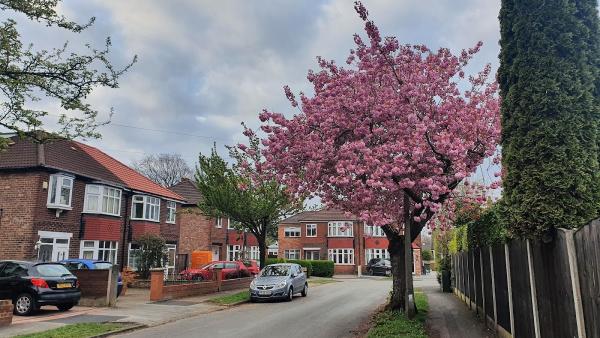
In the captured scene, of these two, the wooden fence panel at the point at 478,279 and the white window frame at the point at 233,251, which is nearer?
the wooden fence panel at the point at 478,279

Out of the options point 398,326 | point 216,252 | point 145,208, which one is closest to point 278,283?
point 398,326

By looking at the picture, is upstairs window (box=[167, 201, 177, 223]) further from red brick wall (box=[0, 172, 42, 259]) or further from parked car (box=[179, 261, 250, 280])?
red brick wall (box=[0, 172, 42, 259])

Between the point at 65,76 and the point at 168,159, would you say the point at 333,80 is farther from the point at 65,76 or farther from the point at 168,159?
the point at 168,159

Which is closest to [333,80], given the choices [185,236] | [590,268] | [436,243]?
[590,268]

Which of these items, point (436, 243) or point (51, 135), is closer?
point (51, 135)

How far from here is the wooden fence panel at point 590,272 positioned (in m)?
4.35

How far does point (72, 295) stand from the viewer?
47.3 ft

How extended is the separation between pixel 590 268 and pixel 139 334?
10052mm

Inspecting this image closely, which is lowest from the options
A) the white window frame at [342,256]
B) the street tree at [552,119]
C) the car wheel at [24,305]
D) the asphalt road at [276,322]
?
the asphalt road at [276,322]

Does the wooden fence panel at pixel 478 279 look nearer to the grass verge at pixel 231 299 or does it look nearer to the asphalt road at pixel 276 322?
the asphalt road at pixel 276 322

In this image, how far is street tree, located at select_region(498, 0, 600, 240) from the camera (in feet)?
18.8

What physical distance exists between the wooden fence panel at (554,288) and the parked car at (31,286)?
509 inches

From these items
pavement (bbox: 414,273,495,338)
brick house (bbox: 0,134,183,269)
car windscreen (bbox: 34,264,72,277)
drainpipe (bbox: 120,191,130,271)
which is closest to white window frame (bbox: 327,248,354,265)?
brick house (bbox: 0,134,183,269)

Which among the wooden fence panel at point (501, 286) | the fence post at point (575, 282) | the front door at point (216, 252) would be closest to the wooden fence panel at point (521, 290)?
the wooden fence panel at point (501, 286)
